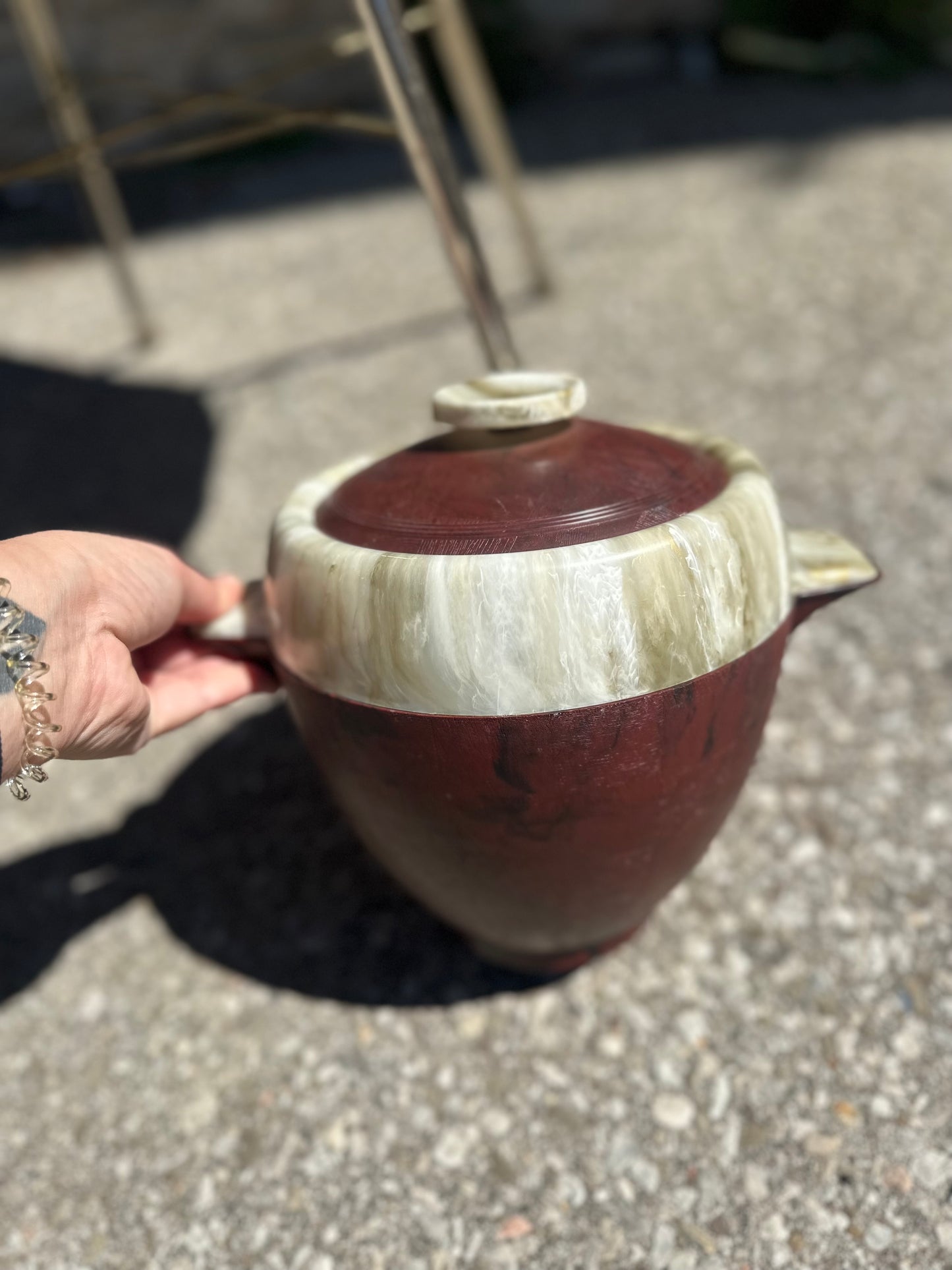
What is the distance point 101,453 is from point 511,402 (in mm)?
1724

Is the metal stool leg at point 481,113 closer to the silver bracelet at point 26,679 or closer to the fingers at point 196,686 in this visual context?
the fingers at point 196,686

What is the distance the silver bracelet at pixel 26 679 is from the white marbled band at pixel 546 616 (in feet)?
0.73

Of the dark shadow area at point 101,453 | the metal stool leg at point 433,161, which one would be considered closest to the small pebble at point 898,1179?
the metal stool leg at point 433,161

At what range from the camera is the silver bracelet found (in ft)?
2.64

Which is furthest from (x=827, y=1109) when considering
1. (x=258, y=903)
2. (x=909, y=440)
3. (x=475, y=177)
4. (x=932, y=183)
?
(x=475, y=177)

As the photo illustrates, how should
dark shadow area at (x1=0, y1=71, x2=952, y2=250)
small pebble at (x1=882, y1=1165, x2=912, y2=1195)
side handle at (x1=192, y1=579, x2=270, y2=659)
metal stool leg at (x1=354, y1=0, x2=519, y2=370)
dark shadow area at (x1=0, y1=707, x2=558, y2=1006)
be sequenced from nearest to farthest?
small pebble at (x1=882, y1=1165, x2=912, y2=1195), side handle at (x1=192, y1=579, x2=270, y2=659), dark shadow area at (x1=0, y1=707, x2=558, y2=1006), metal stool leg at (x1=354, y1=0, x2=519, y2=370), dark shadow area at (x1=0, y1=71, x2=952, y2=250)

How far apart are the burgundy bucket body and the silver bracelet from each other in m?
0.21

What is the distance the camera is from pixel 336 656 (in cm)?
85

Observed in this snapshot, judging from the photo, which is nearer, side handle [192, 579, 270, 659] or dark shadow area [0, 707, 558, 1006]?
side handle [192, 579, 270, 659]

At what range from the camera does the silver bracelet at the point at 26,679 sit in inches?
31.6

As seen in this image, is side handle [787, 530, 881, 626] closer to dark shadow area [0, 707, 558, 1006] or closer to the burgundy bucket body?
the burgundy bucket body

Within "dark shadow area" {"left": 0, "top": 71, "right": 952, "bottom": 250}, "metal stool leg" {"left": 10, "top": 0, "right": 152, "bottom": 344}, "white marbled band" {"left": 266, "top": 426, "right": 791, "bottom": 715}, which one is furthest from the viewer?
"dark shadow area" {"left": 0, "top": 71, "right": 952, "bottom": 250}

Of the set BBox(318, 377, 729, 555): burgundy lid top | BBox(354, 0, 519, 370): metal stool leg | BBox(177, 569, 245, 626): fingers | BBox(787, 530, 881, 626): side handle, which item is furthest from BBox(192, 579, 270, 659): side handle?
BBox(354, 0, 519, 370): metal stool leg

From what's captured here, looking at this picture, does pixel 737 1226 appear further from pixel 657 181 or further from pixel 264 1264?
pixel 657 181
